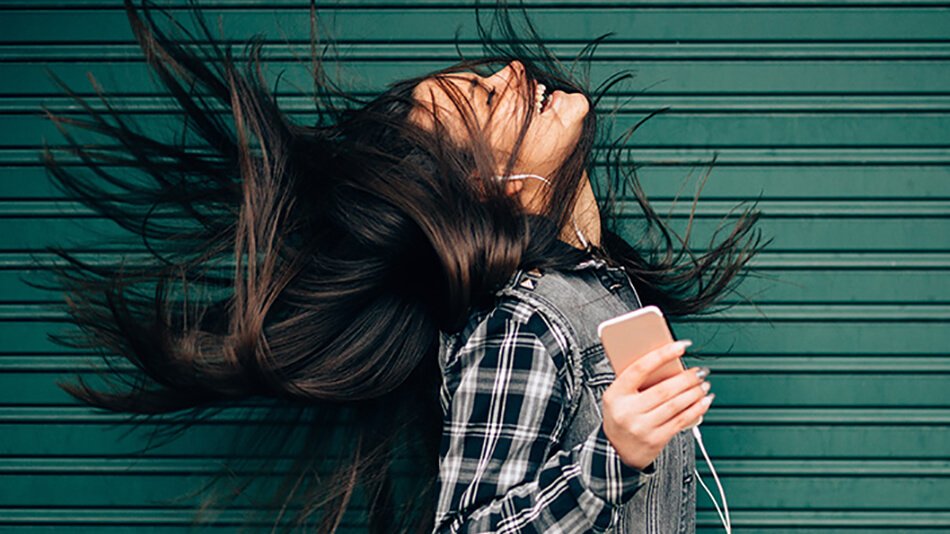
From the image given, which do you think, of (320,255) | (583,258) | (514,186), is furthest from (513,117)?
(320,255)

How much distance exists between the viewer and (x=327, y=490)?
226cm

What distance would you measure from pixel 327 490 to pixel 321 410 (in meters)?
0.24

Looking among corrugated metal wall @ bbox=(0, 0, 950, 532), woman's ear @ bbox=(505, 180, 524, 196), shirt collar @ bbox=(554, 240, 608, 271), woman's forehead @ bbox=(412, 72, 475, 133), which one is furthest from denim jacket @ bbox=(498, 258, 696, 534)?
corrugated metal wall @ bbox=(0, 0, 950, 532)

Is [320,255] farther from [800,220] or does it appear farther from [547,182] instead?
[800,220]

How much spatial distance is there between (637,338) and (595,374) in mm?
349

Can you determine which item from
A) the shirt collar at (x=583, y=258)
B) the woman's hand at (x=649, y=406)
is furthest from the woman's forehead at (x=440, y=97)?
the woman's hand at (x=649, y=406)

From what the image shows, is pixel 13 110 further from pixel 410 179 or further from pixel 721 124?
pixel 721 124

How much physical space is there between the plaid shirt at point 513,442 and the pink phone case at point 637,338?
0.57 feet

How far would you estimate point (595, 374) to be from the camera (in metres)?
1.76

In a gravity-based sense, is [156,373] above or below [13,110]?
below

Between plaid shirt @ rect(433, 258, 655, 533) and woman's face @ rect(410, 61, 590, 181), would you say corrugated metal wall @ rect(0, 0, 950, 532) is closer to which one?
woman's face @ rect(410, 61, 590, 181)

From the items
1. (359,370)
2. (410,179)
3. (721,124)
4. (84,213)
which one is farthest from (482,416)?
(84,213)

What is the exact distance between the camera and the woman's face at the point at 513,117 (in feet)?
6.19

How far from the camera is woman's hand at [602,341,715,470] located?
4.56ft
